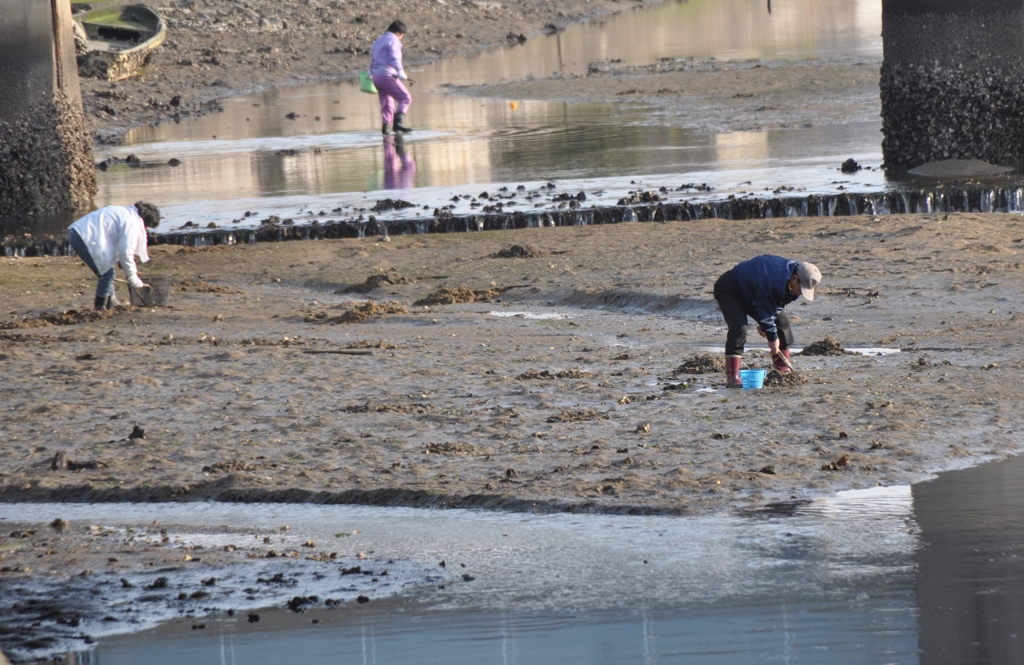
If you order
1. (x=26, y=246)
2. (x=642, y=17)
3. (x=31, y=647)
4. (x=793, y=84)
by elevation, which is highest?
(x=642, y=17)

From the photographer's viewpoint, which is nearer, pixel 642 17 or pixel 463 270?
pixel 463 270

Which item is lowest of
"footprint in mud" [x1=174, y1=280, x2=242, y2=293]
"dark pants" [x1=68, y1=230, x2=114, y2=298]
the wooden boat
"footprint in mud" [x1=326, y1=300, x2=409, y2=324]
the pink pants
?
"footprint in mud" [x1=326, y1=300, x2=409, y2=324]

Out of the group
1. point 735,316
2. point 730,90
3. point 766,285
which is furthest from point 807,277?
point 730,90

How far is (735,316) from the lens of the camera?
8.81 m

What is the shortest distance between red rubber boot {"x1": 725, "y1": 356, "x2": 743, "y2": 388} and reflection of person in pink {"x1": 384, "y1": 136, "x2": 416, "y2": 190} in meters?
9.97

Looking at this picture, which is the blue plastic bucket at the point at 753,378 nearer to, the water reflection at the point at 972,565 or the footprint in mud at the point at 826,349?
the footprint in mud at the point at 826,349

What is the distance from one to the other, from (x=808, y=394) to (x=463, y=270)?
224 inches

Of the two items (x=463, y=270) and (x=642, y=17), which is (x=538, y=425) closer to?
(x=463, y=270)

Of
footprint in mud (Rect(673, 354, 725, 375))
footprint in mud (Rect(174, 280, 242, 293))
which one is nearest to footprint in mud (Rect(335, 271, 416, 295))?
footprint in mud (Rect(174, 280, 242, 293))

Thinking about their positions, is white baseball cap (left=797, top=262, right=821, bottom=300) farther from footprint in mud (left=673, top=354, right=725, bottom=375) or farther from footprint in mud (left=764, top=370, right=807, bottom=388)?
footprint in mud (left=673, top=354, right=725, bottom=375)

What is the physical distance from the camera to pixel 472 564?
622 cm

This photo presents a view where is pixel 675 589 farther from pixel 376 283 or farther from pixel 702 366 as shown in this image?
pixel 376 283

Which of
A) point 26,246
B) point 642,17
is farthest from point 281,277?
point 642,17

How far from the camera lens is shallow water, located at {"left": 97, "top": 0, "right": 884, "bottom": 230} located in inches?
706
